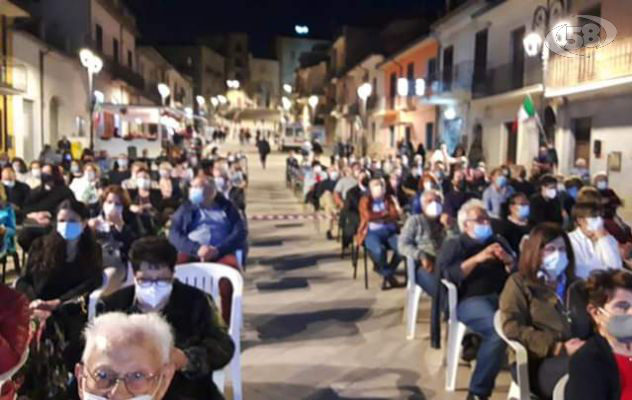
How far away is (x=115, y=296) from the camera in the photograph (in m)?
3.72

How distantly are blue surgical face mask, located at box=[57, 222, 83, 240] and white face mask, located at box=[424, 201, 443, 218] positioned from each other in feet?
11.5

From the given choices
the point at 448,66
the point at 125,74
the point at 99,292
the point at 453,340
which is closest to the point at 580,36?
the point at 448,66

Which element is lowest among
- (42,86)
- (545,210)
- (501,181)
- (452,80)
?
(545,210)

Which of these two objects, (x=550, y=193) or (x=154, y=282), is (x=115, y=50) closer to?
Answer: (x=550, y=193)

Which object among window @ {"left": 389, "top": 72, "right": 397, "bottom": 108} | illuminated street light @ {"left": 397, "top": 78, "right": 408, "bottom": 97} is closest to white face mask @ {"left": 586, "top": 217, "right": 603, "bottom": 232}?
illuminated street light @ {"left": 397, "top": 78, "right": 408, "bottom": 97}

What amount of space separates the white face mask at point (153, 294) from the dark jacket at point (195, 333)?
4 cm

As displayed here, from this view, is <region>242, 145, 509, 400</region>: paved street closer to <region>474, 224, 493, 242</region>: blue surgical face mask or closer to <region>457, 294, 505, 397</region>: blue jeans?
<region>457, 294, 505, 397</region>: blue jeans

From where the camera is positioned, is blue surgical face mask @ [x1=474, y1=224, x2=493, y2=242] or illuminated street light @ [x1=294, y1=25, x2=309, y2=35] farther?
illuminated street light @ [x1=294, y1=25, x2=309, y2=35]

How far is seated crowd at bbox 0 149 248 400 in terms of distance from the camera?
2287 millimetres

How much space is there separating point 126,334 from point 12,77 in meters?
21.4

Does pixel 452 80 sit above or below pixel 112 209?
above

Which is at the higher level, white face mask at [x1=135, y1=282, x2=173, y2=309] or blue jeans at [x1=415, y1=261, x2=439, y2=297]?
white face mask at [x1=135, y1=282, x2=173, y2=309]

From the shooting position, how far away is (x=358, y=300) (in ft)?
26.2

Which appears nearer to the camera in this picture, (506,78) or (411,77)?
(506,78)
